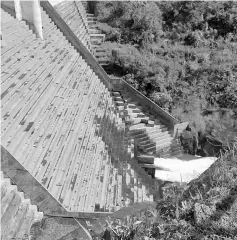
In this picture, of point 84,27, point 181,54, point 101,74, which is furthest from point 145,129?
point 84,27

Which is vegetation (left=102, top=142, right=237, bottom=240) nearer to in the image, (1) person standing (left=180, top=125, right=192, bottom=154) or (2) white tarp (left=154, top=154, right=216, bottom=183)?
(2) white tarp (left=154, top=154, right=216, bottom=183)

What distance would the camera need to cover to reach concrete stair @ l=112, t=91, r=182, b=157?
8.11 metres

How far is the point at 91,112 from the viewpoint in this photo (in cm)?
733

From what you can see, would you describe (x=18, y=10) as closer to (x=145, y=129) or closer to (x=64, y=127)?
(x=64, y=127)

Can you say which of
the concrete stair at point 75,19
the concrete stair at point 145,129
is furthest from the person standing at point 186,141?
the concrete stair at point 75,19

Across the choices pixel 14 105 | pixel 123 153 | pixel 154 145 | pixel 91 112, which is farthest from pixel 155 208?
pixel 154 145

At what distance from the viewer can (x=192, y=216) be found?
108 inches

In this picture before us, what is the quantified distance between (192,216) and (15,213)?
255cm

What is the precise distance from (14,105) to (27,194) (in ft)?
5.36

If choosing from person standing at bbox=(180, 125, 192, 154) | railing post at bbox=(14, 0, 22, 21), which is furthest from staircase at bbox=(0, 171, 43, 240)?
railing post at bbox=(14, 0, 22, 21)

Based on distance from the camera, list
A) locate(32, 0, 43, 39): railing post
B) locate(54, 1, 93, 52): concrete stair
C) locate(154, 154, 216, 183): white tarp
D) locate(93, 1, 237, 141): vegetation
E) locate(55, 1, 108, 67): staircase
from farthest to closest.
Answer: locate(55, 1, 108, 67): staircase
locate(54, 1, 93, 52): concrete stair
locate(93, 1, 237, 141): vegetation
locate(32, 0, 43, 39): railing post
locate(154, 154, 216, 183): white tarp

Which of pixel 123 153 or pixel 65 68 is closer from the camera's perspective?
pixel 123 153

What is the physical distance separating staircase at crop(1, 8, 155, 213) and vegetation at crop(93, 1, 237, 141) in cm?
204

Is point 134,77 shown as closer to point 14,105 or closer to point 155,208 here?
point 14,105
